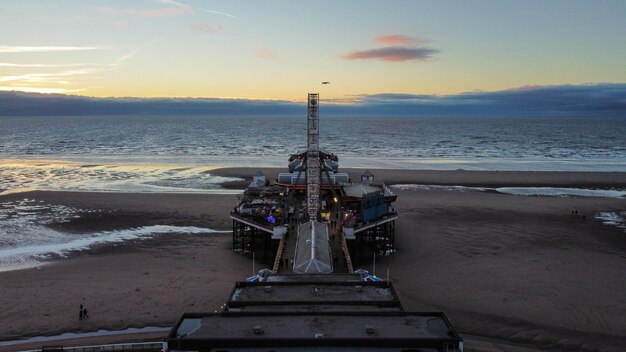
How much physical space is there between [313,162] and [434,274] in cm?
1294

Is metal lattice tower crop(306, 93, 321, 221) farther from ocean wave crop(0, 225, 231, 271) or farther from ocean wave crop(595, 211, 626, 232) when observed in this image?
ocean wave crop(595, 211, 626, 232)

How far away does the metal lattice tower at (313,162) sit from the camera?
120 feet

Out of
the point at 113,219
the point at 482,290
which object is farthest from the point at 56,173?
the point at 482,290

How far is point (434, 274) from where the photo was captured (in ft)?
107

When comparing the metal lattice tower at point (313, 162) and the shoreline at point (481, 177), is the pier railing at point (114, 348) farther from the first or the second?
the shoreline at point (481, 177)

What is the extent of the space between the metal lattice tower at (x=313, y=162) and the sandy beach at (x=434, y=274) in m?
6.01

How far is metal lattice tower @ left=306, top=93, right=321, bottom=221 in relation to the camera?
36.6 metres

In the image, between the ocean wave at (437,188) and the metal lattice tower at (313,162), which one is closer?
the metal lattice tower at (313,162)

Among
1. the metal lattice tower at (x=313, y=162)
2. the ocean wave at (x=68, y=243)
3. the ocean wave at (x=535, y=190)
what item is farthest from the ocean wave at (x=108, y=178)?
the ocean wave at (x=535, y=190)

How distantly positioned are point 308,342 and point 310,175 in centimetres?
2521

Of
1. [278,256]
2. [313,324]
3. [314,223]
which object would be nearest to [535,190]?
[314,223]

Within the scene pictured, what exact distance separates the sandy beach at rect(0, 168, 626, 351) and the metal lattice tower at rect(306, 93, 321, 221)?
→ 237 inches

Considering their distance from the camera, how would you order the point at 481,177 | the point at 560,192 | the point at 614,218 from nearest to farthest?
the point at 614,218
the point at 560,192
the point at 481,177

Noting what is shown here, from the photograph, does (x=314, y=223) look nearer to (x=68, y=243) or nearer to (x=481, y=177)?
(x=68, y=243)
